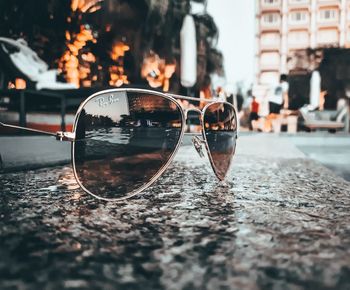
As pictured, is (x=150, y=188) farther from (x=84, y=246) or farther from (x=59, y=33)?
(x=59, y=33)

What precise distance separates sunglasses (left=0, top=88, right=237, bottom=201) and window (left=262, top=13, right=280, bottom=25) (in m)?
5.43

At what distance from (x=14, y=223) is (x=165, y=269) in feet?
0.46

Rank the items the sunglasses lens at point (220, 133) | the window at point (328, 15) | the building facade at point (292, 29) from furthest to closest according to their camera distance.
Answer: the building facade at point (292, 29) → the window at point (328, 15) → the sunglasses lens at point (220, 133)

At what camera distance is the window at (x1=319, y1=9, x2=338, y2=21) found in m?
4.25

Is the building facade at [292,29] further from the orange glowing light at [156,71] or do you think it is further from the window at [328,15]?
the orange glowing light at [156,71]

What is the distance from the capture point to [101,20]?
158cm

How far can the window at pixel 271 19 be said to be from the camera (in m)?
5.35

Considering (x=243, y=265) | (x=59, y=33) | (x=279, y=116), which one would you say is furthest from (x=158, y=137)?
(x=279, y=116)

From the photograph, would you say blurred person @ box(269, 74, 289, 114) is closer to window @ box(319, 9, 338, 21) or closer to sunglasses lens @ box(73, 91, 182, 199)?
window @ box(319, 9, 338, 21)

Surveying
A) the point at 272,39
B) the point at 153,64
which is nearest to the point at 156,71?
the point at 153,64

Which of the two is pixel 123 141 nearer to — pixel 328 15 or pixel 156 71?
pixel 156 71

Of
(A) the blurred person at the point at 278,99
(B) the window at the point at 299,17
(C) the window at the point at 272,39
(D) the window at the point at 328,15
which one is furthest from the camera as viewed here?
(C) the window at the point at 272,39

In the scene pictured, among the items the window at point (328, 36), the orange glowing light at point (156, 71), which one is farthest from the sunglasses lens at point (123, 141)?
the window at point (328, 36)

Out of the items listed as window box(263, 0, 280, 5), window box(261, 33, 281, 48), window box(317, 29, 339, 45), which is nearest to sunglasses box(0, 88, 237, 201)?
window box(317, 29, 339, 45)
